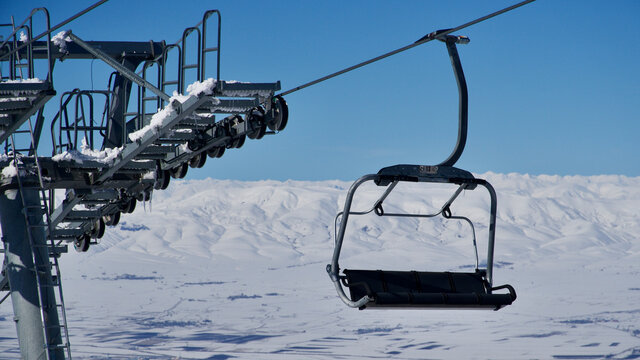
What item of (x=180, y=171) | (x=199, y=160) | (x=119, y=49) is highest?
(x=119, y=49)

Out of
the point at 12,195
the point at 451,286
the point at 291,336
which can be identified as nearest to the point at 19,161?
the point at 12,195

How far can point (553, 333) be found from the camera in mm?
177375

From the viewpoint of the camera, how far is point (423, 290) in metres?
7.71

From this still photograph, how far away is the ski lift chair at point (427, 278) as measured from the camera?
22.3 ft

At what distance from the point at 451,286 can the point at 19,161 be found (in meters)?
8.33

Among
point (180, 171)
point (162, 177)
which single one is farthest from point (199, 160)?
point (162, 177)

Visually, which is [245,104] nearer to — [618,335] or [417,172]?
[417,172]

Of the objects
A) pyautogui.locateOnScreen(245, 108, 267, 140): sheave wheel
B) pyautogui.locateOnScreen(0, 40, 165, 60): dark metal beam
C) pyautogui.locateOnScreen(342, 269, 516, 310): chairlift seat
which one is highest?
pyautogui.locateOnScreen(0, 40, 165, 60): dark metal beam

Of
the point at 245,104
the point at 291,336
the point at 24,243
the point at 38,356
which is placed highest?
the point at 245,104

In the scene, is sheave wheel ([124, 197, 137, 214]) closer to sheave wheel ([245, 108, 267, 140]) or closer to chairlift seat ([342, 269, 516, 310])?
sheave wheel ([245, 108, 267, 140])

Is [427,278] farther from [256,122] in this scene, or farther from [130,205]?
[130,205]

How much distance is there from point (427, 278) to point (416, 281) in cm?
13

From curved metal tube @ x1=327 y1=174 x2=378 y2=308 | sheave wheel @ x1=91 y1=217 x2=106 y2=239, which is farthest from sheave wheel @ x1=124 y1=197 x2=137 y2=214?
curved metal tube @ x1=327 y1=174 x2=378 y2=308

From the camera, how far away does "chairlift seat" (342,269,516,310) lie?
6.91 meters
